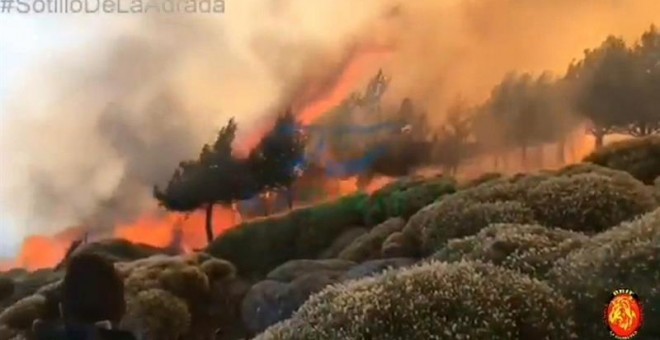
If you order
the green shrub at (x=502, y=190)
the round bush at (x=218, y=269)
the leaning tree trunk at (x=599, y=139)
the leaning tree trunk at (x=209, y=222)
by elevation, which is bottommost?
the round bush at (x=218, y=269)

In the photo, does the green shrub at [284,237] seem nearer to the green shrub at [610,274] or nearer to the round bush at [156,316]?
the round bush at [156,316]

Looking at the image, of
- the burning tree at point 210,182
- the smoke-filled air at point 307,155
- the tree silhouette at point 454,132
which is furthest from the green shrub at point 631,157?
the burning tree at point 210,182

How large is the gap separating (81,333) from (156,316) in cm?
17

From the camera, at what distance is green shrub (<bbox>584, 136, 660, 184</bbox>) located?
209 cm

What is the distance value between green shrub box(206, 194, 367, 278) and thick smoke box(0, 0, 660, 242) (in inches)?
8.3

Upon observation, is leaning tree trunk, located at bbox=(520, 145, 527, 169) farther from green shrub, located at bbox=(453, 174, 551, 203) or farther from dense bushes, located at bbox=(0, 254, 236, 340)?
dense bushes, located at bbox=(0, 254, 236, 340)

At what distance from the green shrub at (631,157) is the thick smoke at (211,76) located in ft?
0.71

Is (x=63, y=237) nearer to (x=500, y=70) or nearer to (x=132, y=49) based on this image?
(x=132, y=49)

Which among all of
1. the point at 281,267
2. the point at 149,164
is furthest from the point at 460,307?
the point at 149,164

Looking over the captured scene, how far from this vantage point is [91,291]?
79.8 inches

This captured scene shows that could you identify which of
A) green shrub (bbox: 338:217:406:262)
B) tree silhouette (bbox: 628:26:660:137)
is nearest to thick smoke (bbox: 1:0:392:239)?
green shrub (bbox: 338:217:406:262)

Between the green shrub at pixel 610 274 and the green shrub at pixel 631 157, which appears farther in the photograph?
the green shrub at pixel 631 157

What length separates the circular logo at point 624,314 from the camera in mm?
1951

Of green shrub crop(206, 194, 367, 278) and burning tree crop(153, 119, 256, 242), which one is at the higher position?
burning tree crop(153, 119, 256, 242)
